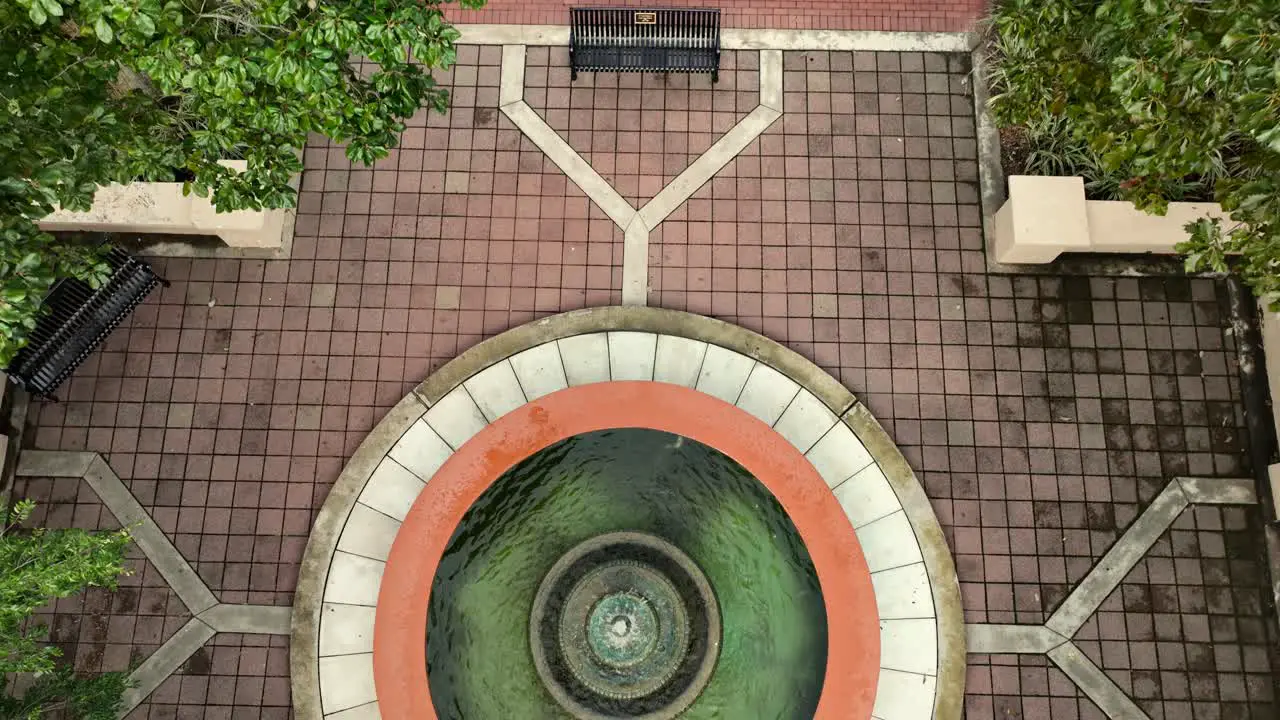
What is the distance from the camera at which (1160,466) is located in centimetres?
1105

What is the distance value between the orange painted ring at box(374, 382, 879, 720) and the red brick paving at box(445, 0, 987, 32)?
6.63 meters

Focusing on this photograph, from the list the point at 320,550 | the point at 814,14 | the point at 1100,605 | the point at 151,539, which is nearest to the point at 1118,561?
the point at 1100,605

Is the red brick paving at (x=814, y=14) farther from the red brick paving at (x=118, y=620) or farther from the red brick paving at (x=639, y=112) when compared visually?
the red brick paving at (x=118, y=620)

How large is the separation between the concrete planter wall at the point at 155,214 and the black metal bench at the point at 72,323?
51 cm

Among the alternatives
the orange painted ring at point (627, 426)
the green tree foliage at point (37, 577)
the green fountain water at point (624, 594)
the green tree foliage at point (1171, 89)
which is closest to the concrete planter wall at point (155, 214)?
the green tree foliage at point (37, 577)

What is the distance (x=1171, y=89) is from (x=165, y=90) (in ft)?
29.5

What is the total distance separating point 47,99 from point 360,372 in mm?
5347

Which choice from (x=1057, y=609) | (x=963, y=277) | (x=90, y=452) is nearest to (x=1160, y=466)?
(x=1057, y=609)

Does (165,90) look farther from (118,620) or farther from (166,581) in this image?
(118,620)

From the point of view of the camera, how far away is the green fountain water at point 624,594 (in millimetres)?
9344

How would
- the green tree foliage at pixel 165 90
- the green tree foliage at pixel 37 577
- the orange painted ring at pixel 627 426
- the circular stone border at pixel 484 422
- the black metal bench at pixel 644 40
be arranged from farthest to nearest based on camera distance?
the black metal bench at pixel 644 40 → the circular stone border at pixel 484 422 → the orange painted ring at pixel 627 426 → the green tree foliage at pixel 37 577 → the green tree foliage at pixel 165 90

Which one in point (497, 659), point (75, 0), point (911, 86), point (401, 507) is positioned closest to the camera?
point (75, 0)

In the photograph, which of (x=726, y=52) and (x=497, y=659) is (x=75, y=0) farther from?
(x=726, y=52)

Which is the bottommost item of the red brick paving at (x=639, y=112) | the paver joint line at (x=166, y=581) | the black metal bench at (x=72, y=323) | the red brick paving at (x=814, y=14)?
the paver joint line at (x=166, y=581)
